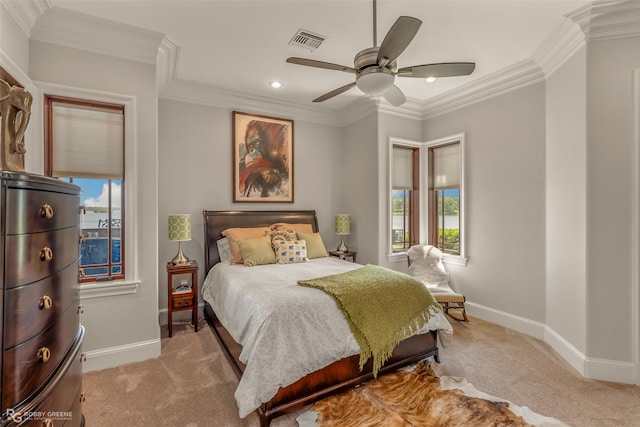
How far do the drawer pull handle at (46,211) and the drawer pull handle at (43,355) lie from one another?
19.7 inches

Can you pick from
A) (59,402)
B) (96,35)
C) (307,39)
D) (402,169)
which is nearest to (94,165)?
(96,35)

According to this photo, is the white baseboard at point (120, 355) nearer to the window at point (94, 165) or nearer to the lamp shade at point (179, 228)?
the window at point (94, 165)

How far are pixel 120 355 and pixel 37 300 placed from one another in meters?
1.98

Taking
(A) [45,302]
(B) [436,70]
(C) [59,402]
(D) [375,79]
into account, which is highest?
(B) [436,70]

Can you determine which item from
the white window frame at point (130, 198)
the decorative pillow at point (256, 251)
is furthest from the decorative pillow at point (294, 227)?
the white window frame at point (130, 198)

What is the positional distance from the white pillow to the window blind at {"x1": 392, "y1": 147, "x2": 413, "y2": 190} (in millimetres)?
2515

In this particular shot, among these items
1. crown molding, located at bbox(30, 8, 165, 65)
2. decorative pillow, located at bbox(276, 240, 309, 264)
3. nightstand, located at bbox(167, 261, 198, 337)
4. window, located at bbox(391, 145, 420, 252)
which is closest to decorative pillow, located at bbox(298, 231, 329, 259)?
decorative pillow, located at bbox(276, 240, 309, 264)

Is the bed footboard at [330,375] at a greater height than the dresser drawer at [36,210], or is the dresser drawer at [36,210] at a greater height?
the dresser drawer at [36,210]

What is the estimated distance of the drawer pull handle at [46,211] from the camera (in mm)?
1135

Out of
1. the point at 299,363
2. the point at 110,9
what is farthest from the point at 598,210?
the point at 110,9

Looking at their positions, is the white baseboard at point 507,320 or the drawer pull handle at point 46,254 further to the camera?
the white baseboard at point 507,320

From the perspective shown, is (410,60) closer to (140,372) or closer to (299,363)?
(299,363)

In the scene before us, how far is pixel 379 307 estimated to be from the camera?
2.33 metres

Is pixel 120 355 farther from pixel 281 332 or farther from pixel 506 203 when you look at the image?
pixel 506 203
